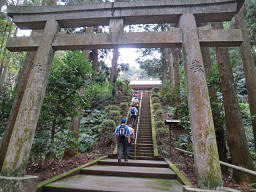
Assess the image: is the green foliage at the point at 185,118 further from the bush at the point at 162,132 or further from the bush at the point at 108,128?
the bush at the point at 108,128

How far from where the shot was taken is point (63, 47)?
3904 mm

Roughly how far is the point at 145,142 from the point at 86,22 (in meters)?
6.64

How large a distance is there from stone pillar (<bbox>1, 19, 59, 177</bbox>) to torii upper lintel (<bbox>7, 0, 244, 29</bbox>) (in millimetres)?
342

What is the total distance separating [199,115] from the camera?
117 inches

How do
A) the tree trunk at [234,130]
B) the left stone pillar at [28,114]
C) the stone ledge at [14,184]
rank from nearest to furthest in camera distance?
the stone ledge at [14,184] < the left stone pillar at [28,114] < the tree trunk at [234,130]

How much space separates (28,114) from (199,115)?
325 cm

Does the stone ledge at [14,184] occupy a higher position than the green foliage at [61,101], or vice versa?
the green foliage at [61,101]

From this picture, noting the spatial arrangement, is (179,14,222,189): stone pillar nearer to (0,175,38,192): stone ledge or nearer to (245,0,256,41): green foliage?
(0,175,38,192): stone ledge

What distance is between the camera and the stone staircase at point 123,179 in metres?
3.43

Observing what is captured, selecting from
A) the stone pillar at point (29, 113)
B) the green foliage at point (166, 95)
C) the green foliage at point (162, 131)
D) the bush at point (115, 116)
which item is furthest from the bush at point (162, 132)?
the stone pillar at point (29, 113)

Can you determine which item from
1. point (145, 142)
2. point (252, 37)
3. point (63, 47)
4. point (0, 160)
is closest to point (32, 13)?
point (63, 47)

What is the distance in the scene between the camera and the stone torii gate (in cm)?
290

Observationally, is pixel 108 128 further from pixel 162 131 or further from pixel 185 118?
pixel 185 118

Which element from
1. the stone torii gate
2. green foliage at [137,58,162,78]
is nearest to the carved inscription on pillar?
the stone torii gate
